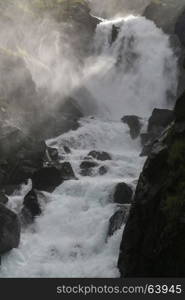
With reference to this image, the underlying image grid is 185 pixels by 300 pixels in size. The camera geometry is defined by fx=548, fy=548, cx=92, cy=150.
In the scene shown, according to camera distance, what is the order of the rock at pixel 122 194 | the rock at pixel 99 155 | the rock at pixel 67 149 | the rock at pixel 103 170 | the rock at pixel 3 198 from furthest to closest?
the rock at pixel 67 149 → the rock at pixel 99 155 → the rock at pixel 103 170 → the rock at pixel 3 198 → the rock at pixel 122 194

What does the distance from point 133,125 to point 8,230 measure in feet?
91.9

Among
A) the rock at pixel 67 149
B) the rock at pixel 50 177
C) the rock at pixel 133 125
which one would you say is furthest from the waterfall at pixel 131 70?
the rock at pixel 50 177

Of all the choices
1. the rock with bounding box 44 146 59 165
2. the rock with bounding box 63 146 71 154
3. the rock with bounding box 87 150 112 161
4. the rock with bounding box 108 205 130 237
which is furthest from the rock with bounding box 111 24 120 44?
the rock with bounding box 108 205 130 237

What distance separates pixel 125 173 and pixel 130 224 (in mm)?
15317

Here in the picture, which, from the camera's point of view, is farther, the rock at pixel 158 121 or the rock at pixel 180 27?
the rock at pixel 180 27

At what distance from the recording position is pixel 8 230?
106ft

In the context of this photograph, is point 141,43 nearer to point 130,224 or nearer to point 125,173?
point 125,173

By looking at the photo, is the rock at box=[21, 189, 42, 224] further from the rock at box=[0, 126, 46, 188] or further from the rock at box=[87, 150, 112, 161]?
the rock at box=[87, 150, 112, 161]

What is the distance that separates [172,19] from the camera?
73938 mm

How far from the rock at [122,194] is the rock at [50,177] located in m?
5.57

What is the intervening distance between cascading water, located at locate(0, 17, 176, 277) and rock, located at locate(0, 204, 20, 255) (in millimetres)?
461

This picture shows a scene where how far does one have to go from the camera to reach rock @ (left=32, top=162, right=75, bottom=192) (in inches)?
1609

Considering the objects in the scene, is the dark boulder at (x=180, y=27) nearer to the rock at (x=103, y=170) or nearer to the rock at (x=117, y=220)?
the rock at (x=103, y=170)

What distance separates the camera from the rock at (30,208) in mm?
36844
